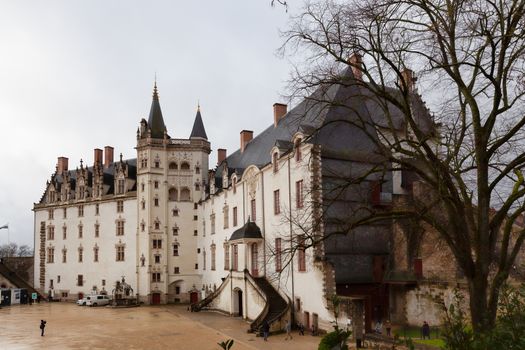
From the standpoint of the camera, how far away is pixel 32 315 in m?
38.2

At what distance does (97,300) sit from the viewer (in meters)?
45.1

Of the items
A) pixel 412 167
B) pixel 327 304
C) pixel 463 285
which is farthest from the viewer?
pixel 327 304

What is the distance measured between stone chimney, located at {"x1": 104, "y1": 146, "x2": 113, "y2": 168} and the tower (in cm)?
920

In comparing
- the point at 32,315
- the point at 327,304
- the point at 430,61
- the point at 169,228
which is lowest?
the point at 32,315

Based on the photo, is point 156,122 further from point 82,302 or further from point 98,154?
point 82,302

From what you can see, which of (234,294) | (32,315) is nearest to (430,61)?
(234,294)

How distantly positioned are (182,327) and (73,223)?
27406mm

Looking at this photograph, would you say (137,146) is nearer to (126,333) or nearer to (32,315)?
(32,315)

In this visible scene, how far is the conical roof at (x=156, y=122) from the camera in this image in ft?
152

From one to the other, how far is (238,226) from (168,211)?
12388 millimetres

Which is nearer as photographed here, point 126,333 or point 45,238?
point 126,333

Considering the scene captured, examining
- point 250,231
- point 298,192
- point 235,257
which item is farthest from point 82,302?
point 298,192

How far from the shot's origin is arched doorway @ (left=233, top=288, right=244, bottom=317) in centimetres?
3353

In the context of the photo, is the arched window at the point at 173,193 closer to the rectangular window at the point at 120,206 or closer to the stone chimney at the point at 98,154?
the rectangular window at the point at 120,206
